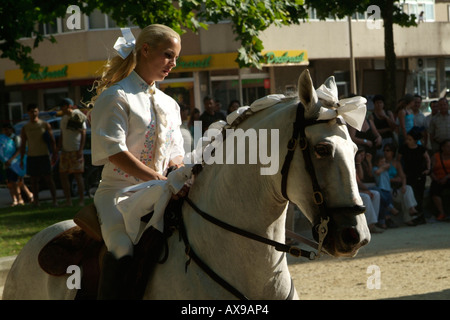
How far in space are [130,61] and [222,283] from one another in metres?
1.54

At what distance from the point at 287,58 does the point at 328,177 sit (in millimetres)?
29706

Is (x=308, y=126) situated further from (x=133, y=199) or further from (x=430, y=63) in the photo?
(x=430, y=63)

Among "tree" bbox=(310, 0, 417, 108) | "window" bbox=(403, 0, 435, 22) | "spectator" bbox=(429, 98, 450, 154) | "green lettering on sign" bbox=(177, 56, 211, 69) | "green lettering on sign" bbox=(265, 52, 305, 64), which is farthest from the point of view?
"window" bbox=(403, 0, 435, 22)

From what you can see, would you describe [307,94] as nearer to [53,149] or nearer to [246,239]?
[246,239]

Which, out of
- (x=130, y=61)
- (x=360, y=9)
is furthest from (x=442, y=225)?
(x=130, y=61)

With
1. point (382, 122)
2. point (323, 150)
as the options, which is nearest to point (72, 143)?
point (382, 122)

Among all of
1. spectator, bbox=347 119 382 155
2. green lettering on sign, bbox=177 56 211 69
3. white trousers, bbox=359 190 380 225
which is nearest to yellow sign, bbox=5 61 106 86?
green lettering on sign, bbox=177 56 211 69

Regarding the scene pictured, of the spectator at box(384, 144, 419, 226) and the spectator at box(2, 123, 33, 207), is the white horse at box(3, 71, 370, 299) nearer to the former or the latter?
the spectator at box(384, 144, 419, 226)

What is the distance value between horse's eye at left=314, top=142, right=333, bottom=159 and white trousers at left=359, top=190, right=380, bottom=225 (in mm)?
8822

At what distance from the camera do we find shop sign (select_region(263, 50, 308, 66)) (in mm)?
32094

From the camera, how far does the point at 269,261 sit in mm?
3812

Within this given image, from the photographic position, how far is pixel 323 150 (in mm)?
3541

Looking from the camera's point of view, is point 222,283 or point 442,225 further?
point 442,225

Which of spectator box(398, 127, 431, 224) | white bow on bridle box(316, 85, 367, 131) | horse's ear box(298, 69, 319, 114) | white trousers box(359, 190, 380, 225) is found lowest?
white trousers box(359, 190, 380, 225)
